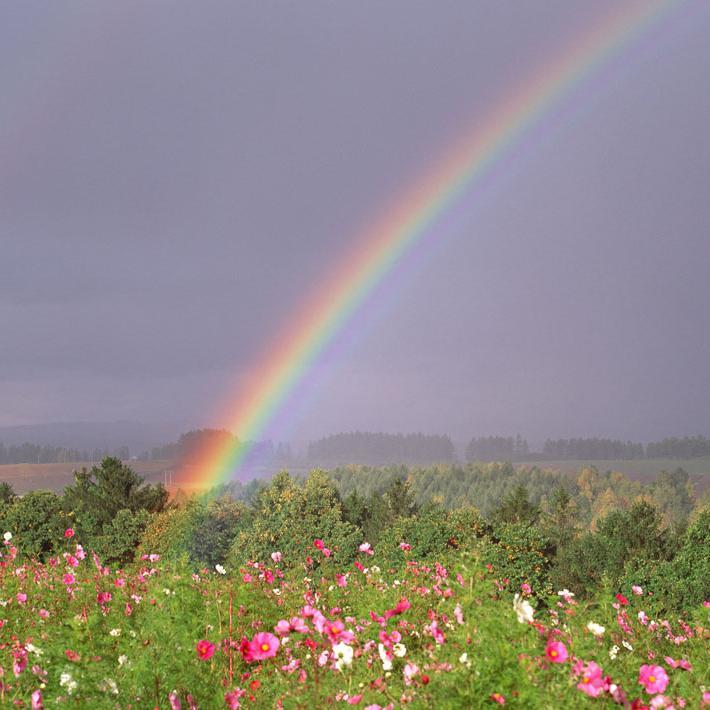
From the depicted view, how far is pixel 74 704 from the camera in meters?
4.46

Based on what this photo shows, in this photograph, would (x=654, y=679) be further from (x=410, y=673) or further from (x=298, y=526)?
(x=298, y=526)

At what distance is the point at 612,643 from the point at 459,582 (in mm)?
2210

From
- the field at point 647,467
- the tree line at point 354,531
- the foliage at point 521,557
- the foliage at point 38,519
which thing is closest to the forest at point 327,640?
the tree line at point 354,531

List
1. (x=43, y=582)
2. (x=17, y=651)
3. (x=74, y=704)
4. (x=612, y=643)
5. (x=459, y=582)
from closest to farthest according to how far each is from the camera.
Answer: (x=74, y=704), (x=459, y=582), (x=17, y=651), (x=612, y=643), (x=43, y=582)

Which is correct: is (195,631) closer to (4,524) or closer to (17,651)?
(17,651)

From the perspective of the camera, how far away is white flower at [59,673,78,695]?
4.34 m

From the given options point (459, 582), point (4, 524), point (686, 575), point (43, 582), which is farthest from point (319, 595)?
point (4, 524)

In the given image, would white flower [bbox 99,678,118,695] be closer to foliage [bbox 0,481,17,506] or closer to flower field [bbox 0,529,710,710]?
flower field [bbox 0,529,710,710]

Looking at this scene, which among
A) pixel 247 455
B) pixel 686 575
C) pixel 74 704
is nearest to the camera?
pixel 74 704

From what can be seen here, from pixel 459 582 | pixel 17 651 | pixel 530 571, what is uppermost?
pixel 459 582

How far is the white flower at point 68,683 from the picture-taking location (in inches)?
171

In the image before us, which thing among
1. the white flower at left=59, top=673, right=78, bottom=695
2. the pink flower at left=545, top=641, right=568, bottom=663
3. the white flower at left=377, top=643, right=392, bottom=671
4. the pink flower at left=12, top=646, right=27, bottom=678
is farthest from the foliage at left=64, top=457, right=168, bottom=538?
the pink flower at left=545, top=641, right=568, bottom=663

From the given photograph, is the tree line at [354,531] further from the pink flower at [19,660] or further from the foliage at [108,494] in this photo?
the pink flower at [19,660]

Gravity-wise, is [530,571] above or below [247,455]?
below
